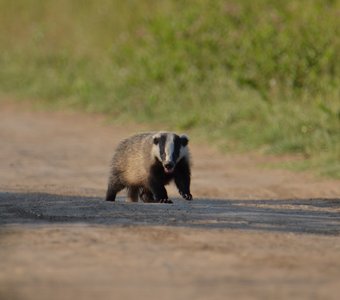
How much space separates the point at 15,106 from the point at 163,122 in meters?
4.50

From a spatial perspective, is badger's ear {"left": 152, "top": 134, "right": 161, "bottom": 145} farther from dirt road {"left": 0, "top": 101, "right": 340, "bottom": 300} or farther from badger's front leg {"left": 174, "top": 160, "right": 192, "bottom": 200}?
dirt road {"left": 0, "top": 101, "right": 340, "bottom": 300}

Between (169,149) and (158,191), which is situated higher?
(169,149)

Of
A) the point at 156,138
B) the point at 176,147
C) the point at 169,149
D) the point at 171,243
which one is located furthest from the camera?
the point at 156,138

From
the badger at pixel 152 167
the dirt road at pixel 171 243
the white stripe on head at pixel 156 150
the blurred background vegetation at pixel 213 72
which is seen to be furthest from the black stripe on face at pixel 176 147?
the blurred background vegetation at pixel 213 72

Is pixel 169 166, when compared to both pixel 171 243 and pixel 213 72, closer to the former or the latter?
pixel 171 243

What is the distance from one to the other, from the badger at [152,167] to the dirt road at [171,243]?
0.36m

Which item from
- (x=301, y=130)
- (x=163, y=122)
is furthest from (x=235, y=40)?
(x=301, y=130)

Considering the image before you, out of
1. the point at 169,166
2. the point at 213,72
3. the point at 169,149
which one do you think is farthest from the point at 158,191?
the point at 213,72

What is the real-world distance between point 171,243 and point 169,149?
2900 millimetres

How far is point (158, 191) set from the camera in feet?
30.9

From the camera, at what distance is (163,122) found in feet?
55.5

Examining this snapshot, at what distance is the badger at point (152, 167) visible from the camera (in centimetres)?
948

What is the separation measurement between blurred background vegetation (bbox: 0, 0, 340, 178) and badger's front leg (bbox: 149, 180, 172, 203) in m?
3.23

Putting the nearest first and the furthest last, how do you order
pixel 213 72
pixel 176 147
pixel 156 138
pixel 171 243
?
pixel 171 243, pixel 176 147, pixel 156 138, pixel 213 72
